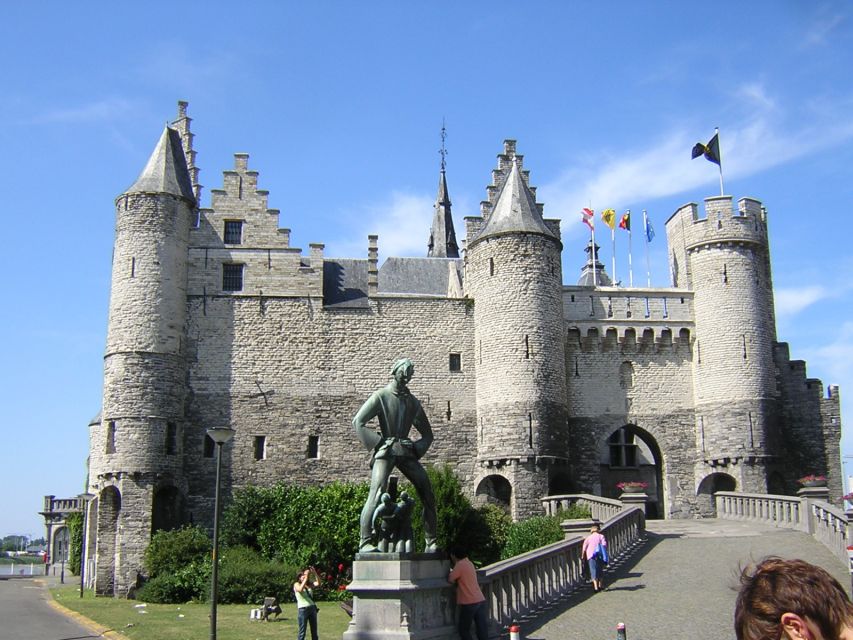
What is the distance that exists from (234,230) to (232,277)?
184 cm

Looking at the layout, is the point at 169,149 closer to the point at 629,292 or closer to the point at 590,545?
the point at 629,292

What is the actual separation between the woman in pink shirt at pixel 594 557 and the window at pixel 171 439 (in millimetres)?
19818

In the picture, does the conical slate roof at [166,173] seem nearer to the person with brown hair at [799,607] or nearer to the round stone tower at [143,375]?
the round stone tower at [143,375]

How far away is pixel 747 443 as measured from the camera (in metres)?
35.9

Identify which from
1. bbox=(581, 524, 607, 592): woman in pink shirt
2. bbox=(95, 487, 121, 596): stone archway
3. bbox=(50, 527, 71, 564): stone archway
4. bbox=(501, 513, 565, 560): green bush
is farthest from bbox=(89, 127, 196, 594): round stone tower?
bbox=(50, 527, 71, 564): stone archway

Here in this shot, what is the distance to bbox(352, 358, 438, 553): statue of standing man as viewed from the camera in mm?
12219

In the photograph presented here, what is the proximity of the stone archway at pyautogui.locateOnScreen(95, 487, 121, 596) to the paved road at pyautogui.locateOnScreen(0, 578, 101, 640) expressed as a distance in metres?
1.86

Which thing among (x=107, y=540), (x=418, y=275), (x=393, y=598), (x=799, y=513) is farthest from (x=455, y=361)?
(x=393, y=598)

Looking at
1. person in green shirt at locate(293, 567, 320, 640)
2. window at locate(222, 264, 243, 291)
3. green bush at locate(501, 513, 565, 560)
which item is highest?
window at locate(222, 264, 243, 291)

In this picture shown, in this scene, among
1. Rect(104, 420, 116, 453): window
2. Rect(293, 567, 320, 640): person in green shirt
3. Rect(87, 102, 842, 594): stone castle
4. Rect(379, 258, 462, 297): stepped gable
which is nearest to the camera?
Rect(293, 567, 320, 640): person in green shirt

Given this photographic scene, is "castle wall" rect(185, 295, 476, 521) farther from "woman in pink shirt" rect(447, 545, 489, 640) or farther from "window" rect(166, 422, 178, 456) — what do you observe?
"woman in pink shirt" rect(447, 545, 489, 640)

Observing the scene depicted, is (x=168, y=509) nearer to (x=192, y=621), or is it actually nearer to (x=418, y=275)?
(x=192, y=621)

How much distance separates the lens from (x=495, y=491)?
118 feet

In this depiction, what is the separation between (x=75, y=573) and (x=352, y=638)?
40348 millimetres
